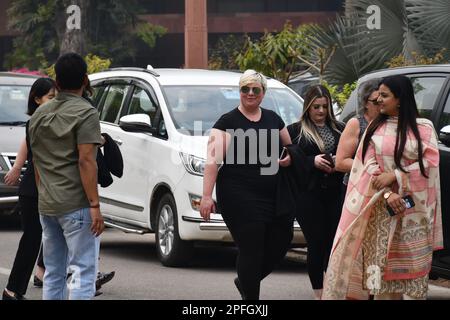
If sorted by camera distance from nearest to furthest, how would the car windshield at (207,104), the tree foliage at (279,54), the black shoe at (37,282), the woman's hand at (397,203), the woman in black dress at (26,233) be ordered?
1. the woman's hand at (397,203)
2. the woman in black dress at (26,233)
3. the black shoe at (37,282)
4. the car windshield at (207,104)
5. the tree foliage at (279,54)

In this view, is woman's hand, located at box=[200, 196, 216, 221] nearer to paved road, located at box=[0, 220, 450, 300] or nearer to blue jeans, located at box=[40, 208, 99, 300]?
blue jeans, located at box=[40, 208, 99, 300]

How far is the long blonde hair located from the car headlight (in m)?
2.01

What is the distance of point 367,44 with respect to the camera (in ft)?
53.6

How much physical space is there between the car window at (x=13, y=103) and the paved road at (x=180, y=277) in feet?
7.73

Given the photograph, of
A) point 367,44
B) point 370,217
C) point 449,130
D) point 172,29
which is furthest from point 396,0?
point 172,29

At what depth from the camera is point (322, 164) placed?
392 inches

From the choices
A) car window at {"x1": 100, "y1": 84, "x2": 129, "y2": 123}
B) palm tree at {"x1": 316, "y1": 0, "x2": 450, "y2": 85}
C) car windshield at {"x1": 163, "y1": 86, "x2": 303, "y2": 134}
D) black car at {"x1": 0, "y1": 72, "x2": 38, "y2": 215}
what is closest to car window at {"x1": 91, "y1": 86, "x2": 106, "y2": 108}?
car window at {"x1": 100, "y1": 84, "x2": 129, "y2": 123}

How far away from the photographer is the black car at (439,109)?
9.36 meters

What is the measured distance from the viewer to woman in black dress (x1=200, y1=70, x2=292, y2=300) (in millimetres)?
8984

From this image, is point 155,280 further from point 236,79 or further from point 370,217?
point 370,217

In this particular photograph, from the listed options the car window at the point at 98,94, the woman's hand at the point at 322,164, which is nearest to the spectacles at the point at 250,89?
the woman's hand at the point at 322,164

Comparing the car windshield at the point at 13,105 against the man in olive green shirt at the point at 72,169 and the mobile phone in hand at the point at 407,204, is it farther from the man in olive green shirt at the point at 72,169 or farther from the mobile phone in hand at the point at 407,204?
the mobile phone in hand at the point at 407,204

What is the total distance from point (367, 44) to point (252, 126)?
750 centimetres

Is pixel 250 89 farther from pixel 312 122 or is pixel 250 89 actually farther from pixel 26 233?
pixel 26 233
